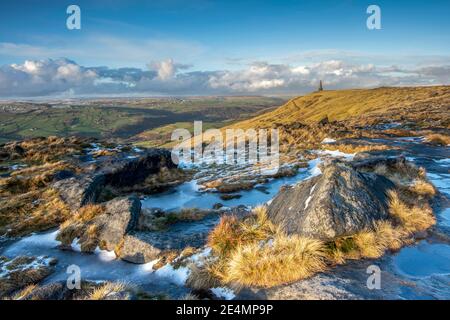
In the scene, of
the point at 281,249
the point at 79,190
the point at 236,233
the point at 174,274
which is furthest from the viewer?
the point at 79,190

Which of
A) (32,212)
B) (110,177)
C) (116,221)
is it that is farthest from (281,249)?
(110,177)

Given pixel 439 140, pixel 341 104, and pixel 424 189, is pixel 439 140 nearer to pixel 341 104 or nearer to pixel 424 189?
pixel 424 189

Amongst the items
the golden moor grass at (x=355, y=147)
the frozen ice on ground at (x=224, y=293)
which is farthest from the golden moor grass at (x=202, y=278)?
the golden moor grass at (x=355, y=147)

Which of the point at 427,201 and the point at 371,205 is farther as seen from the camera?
the point at 427,201

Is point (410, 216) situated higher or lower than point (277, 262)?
higher

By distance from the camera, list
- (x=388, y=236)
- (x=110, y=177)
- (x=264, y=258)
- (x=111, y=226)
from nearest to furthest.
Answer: (x=264, y=258) < (x=388, y=236) < (x=111, y=226) < (x=110, y=177)
